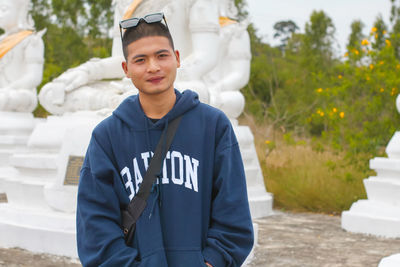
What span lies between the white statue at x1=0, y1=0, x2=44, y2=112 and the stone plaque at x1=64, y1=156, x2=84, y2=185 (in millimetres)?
4604

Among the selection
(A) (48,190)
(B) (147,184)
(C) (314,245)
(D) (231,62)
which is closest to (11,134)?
Result: (D) (231,62)

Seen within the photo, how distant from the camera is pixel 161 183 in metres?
1.97

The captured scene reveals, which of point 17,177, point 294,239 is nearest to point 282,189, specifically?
point 294,239

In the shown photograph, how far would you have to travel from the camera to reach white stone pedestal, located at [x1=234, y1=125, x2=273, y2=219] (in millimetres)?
6520

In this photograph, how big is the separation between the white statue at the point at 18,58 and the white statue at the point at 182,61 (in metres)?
3.12

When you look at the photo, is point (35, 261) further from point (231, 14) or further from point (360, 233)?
point (231, 14)

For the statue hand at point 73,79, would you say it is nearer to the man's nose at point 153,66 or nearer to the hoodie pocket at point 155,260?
the man's nose at point 153,66

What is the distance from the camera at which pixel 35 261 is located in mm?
4328

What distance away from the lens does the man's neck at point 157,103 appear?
2037 mm

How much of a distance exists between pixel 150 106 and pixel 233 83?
553 cm

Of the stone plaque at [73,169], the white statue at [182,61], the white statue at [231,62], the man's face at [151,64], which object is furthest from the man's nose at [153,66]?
the white statue at [231,62]

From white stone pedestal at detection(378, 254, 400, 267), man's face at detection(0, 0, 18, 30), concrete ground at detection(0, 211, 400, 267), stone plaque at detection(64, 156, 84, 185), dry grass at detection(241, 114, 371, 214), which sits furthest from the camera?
man's face at detection(0, 0, 18, 30)

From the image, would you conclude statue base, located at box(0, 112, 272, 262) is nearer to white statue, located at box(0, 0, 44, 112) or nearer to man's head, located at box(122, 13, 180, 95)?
man's head, located at box(122, 13, 180, 95)

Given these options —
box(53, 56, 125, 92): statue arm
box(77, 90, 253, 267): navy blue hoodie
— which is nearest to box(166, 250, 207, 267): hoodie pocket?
box(77, 90, 253, 267): navy blue hoodie
